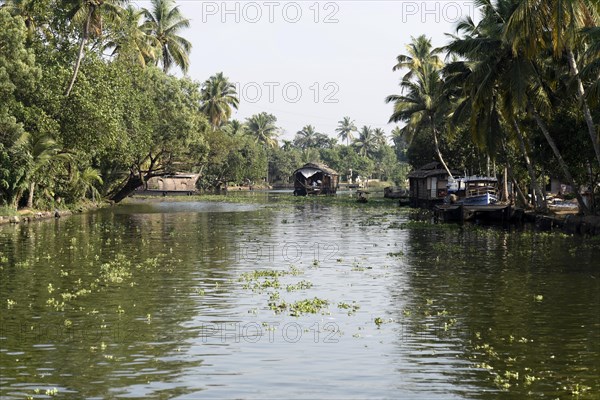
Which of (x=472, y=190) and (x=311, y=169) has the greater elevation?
(x=311, y=169)

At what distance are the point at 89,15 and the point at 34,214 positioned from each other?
13.5m

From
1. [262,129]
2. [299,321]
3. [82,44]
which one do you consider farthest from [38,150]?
[262,129]

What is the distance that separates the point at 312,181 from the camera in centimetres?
12794

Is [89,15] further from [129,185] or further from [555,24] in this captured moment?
[555,24]

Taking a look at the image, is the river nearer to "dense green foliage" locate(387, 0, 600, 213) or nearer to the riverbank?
"dense green foliage" locate(387, 0, 600, 213)

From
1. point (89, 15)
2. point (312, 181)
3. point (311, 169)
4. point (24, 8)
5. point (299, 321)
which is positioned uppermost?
point (24, 8)

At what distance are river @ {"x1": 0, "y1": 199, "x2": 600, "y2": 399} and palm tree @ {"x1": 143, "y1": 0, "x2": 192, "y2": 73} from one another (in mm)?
51910

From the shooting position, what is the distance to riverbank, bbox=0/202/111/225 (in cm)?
5083

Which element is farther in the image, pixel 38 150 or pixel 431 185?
pixel 431 185

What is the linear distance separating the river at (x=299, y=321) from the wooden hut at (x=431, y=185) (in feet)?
134

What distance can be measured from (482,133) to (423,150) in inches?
1649

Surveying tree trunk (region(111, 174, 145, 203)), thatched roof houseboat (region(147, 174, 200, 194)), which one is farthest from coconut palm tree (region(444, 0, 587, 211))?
thatched roof houseboat (region(147, 174, 200, 194))

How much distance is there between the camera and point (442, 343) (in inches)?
648

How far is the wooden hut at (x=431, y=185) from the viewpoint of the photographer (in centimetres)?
7719
